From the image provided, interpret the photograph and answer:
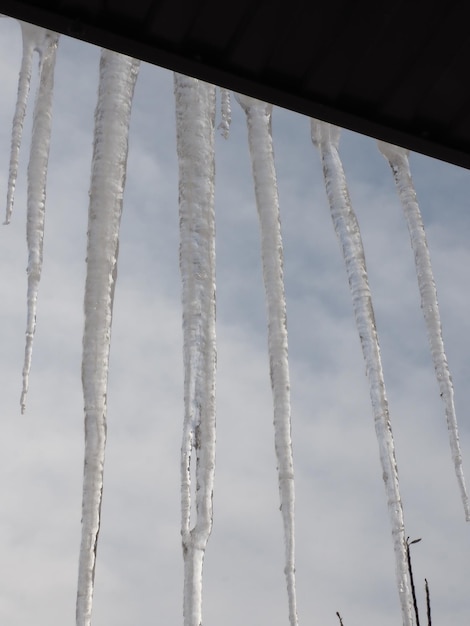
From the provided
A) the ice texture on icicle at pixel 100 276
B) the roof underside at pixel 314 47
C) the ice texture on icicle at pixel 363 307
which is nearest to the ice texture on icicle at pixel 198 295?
the ice texture on icicle at pixel 100 276

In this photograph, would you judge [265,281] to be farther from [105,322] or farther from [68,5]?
[68,5]

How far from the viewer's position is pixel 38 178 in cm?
488

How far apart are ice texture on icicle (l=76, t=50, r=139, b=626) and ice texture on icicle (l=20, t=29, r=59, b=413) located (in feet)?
2.40

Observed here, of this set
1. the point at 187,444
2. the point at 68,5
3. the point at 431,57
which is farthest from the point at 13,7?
the point at 187,444

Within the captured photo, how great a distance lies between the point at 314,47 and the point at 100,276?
246 centimetres

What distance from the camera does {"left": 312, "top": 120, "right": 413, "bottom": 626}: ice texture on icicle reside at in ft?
14.4

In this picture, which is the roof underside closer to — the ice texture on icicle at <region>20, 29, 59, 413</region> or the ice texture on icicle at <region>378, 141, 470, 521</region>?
Answer: the ice texture on icicle at <region>378, 141, 470, 521</region>

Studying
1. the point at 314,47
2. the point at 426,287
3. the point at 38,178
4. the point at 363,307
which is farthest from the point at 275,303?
the point at 314,47

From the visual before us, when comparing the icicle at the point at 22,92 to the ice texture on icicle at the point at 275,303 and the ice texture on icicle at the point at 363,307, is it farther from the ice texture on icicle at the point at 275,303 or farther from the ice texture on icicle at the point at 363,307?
the ice texture on icicle at the point at 363,307

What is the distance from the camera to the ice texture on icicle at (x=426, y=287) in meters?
4.62

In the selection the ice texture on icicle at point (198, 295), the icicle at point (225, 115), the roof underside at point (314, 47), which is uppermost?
the icicle at point (225, 115)

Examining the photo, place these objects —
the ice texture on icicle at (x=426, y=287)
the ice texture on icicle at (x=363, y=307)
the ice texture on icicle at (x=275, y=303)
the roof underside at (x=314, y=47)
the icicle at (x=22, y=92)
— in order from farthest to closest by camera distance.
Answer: the icicle at (x=22, y=92)
the ice texture on icicle at (x=426, y=287)
the ice texture on icicle at (x=363, y=307)
the ice texture on icicle at (x=275, y=303)
the roof underside at (x=314, y=47)

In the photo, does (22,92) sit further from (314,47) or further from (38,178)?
(314,47)

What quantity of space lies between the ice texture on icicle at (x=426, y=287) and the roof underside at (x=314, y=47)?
2924 mm
